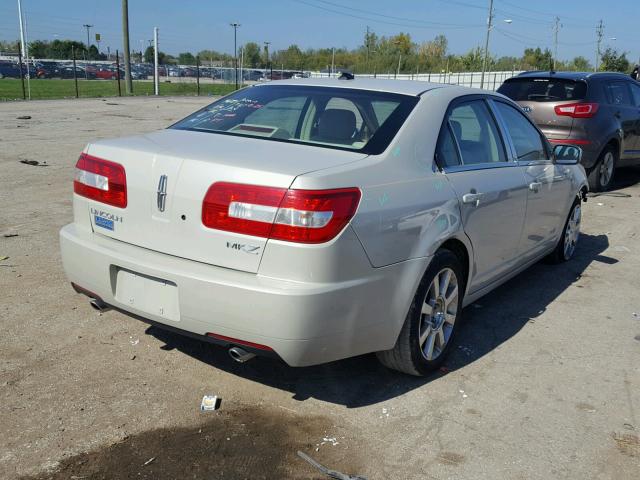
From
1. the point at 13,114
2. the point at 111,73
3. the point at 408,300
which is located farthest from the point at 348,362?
the point at 111,73

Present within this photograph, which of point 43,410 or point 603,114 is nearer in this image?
point 43,410

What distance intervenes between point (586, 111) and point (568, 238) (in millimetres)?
3901

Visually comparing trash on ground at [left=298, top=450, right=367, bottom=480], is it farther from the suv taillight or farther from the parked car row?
the parked car row

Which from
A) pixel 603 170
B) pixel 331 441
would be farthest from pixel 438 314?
pixel 603 170

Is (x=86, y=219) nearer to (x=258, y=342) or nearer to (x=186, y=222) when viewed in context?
(x=186, y=222)

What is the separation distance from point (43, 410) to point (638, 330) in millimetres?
4023

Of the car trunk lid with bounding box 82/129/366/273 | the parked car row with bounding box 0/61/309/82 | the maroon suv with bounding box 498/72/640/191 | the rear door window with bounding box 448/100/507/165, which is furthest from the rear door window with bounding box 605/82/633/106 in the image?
the parked car row with bounding box 0/61/309/82

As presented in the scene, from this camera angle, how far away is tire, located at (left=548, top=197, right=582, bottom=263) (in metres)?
6.04

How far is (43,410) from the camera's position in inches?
125

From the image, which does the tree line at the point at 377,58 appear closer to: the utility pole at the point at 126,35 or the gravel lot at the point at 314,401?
the utility pole at the point at 126,35

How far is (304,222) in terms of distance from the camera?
2.79 metres

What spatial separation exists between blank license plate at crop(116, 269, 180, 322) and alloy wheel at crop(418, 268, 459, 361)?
134 cm

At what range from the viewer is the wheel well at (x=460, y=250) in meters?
3.69

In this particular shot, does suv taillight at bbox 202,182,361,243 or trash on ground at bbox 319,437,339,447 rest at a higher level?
suv taillight at bbox 202,182,361,243
